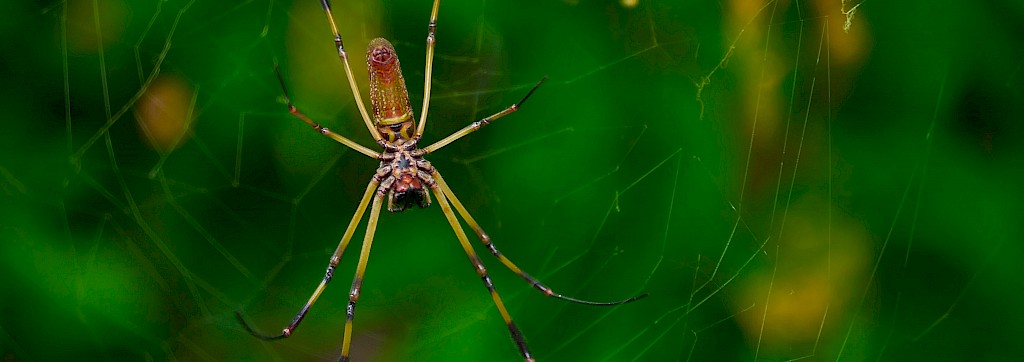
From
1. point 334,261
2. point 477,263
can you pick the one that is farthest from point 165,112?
point 477,263

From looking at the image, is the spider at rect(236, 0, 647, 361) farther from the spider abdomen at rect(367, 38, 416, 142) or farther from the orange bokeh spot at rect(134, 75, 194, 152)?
the orange bokeh spot at rect(134, 75, 194, 152)

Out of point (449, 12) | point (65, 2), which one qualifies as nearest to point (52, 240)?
point (65, 2)

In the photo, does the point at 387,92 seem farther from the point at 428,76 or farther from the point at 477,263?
the point at 477,263

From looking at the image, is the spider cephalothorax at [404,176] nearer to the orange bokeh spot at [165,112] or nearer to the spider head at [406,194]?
the spider head at [406,194]

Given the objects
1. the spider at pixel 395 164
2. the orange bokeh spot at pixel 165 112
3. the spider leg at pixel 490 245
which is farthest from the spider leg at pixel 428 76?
the orange bokeh spot at pixel 165 112

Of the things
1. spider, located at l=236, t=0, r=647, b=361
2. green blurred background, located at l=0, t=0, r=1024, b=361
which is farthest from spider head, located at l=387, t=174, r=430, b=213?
green blurred background, located at l=0, t=0, r=1024, b=361
